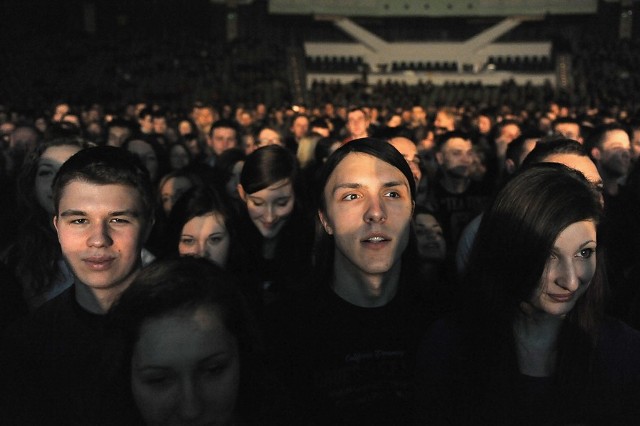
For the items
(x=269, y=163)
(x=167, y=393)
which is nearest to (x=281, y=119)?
(x=269, y=163)

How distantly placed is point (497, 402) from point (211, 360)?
2.80ft

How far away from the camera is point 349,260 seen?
2701 millimetres

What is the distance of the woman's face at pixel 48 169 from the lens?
157 inches

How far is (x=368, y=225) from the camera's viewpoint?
2621 millimetres

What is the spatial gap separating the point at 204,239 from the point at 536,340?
2027mm

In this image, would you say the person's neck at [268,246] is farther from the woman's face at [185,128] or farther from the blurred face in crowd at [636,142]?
the woman's face at [185,128]

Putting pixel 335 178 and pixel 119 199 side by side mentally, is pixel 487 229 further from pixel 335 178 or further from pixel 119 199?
pixel 119 199

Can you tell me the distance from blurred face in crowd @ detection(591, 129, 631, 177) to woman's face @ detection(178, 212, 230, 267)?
327cm

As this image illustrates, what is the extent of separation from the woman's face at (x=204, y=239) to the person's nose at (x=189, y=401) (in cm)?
196

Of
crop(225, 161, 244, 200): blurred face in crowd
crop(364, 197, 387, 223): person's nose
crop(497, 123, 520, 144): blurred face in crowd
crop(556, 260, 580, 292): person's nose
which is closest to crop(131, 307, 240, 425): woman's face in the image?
crop(364, 197, 387, 223): person's nose

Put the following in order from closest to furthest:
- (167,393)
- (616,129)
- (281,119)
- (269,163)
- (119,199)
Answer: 1. (167,393)
2. (119,199)
3. (269,163)
4. (616,129)
5. (281,119)

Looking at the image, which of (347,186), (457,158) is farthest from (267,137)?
(347,186)

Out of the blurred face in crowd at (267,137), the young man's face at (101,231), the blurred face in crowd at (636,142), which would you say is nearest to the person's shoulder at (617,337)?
the young man's face at (101,231)

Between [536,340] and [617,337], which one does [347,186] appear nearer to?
[536,340]
